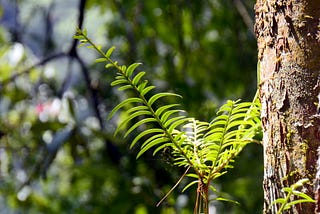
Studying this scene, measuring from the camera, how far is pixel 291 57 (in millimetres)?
443

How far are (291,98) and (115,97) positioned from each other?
1.33 metres

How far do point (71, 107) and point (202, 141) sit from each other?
3.46 feet

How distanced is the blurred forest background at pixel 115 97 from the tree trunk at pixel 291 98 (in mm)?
933

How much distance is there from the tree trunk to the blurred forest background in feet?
3.06

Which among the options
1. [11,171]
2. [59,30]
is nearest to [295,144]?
[11,171]

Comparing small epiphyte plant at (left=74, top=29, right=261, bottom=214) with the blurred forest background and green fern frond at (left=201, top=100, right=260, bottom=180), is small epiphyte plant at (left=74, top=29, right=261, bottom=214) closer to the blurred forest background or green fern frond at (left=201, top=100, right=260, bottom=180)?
green fern frond at (left=201, top=100, right=260, bottom=180)

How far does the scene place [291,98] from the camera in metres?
0.44

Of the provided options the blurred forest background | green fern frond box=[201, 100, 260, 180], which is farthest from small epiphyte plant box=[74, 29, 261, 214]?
the blurred forest background

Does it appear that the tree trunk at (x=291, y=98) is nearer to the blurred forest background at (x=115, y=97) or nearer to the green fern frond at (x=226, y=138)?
the green fern frond at (x=226, y=138)

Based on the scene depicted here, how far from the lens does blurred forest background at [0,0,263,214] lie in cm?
153

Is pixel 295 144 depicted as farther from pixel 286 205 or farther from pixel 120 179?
pixel 120 179

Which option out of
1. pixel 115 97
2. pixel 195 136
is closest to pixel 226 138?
pixel 195 136

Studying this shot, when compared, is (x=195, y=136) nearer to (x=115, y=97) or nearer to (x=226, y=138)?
(x=226, y=138)

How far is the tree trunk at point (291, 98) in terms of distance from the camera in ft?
1.40
